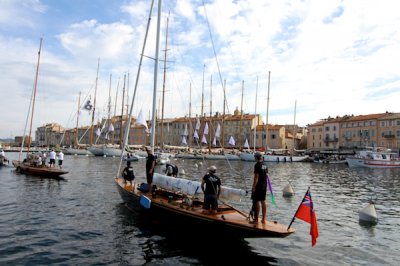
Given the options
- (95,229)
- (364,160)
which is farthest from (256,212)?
(364,160)

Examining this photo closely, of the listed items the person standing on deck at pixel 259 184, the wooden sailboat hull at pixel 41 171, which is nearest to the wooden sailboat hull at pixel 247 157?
the wooden sailboat hull at pixel 41 171

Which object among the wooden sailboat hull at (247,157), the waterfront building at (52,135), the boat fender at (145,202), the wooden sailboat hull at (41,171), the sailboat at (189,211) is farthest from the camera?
the waterfront building at (52,135)

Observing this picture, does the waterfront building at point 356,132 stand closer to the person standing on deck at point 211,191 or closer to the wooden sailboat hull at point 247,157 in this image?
the wooden sailboat hull at point 247,157

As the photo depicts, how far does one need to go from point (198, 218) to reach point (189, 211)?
57cm

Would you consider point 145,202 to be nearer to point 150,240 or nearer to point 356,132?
point 150,240

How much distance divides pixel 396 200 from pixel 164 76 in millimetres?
29946

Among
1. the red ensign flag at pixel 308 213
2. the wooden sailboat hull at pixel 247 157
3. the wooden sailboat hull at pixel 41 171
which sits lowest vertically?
the wooden sailboat hull at pixel 41 171

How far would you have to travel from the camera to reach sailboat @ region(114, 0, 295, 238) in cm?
952

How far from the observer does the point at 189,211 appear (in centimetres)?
1095

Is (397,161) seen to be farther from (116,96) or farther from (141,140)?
(141,140)

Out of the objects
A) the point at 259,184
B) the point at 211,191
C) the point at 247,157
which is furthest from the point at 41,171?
the point at 247,157

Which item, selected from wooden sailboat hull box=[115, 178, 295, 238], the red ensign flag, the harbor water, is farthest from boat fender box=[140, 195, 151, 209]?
A: the red ensign flag

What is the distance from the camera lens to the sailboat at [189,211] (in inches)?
375

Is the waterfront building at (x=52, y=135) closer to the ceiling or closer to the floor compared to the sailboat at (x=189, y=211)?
closer to the ceiling
